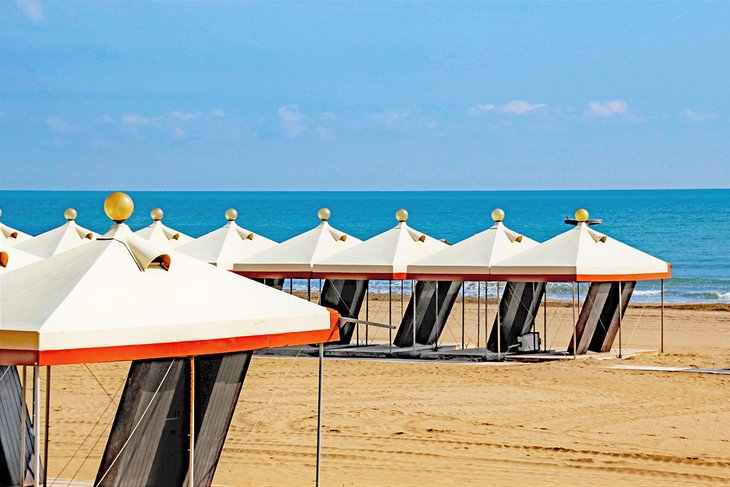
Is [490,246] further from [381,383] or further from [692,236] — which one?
[692,236]

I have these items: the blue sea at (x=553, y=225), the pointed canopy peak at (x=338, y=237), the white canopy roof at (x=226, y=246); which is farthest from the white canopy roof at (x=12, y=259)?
the blue sea at (x=553, y=225)

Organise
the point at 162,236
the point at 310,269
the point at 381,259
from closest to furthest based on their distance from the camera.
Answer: the point at 381,259 < the point at 310,269 < the point at 162,236

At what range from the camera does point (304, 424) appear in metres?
12.6

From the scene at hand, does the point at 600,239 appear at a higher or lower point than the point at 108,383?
higher

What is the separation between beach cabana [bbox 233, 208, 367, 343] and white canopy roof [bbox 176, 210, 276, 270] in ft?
1.84

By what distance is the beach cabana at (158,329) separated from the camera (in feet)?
22.6

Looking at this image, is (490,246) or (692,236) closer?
(490,246)

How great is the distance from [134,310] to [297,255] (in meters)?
12.4

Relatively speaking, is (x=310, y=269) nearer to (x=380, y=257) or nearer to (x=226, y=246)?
(x=380, y=257)

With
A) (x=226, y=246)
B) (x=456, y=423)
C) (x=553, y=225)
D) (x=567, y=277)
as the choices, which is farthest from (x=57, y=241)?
(x=553, y=225)

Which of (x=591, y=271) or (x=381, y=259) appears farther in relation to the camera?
(x=381, y=259)

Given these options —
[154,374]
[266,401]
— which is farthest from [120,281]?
[266,401]

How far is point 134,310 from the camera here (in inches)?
280

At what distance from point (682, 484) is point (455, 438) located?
102 inches
